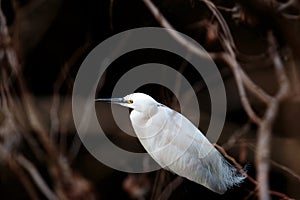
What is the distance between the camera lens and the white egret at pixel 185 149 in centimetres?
78

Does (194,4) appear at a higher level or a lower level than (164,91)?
higher

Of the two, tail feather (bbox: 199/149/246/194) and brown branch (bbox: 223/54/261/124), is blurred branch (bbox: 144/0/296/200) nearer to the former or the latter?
brown branch (bbox: 223/54/261/124)

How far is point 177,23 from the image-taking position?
97 cm

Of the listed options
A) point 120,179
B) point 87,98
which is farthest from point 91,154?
point 87,98

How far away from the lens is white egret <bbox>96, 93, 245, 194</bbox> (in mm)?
776

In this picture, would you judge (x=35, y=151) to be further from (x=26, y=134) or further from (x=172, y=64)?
(x=172, y=64)

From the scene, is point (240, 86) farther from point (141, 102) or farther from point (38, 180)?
point (38, 180)

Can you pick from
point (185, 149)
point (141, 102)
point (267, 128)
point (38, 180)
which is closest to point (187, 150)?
point (185, 149)

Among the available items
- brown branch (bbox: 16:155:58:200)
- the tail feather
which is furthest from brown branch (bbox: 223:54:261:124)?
brown branch (bbox: 16:155:58:200)

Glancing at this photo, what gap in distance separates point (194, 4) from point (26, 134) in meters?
0.65

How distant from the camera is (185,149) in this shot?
0.79 metres

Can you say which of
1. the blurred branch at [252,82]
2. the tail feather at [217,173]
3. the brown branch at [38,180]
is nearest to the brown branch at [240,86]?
the blurred branch at [252,82]

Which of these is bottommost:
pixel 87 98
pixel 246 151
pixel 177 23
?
pixel 246 151

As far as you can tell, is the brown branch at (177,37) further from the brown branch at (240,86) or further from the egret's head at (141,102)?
the egret's head at (141,102)
